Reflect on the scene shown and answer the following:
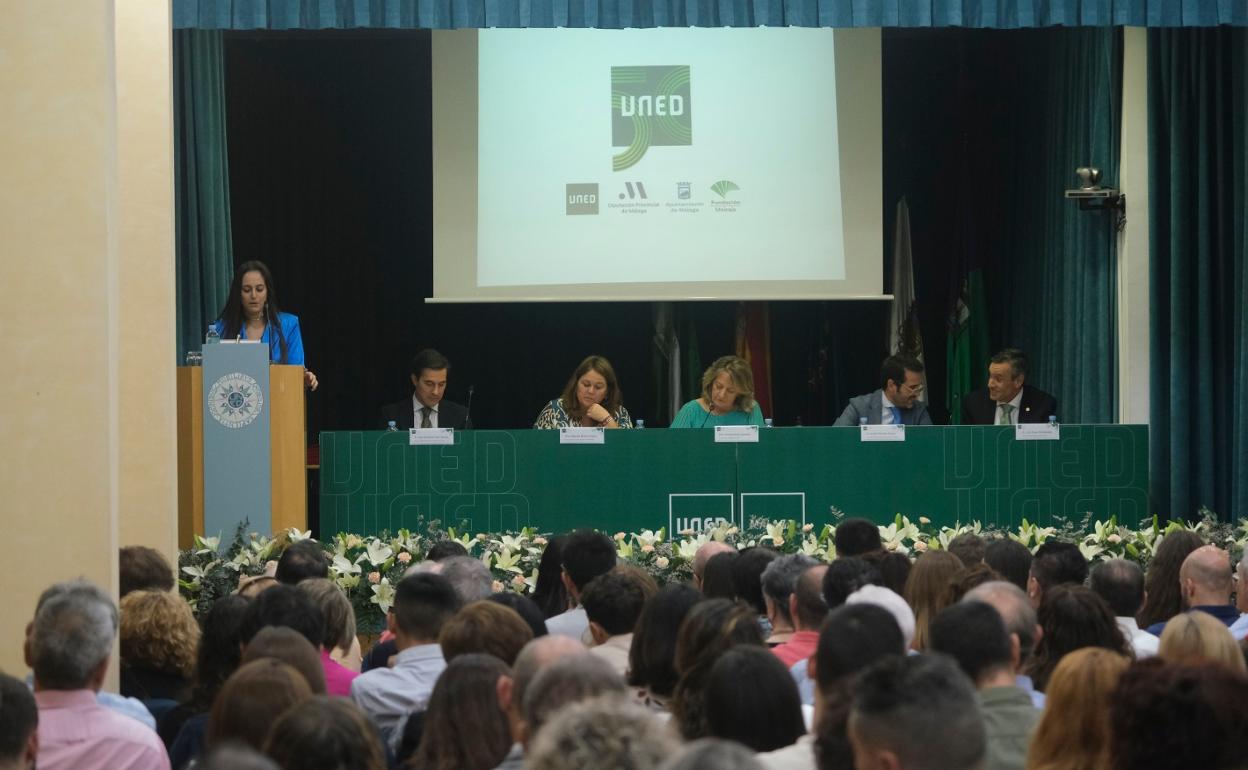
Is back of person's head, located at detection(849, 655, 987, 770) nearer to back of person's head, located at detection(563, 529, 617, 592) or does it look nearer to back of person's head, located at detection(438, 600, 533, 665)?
back of person's head, located at detection(438, 600, 533, 665)

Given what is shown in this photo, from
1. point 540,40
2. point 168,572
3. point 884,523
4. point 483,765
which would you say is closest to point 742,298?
point 540,40

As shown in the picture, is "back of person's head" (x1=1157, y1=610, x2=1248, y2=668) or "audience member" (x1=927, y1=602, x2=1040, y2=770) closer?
"audience member" (x1=927, y1=602, x2=1040, y2=770)

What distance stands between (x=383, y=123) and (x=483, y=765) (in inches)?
385

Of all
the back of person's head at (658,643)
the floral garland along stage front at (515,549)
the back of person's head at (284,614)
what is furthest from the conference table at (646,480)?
the back of person's head at (658,643)

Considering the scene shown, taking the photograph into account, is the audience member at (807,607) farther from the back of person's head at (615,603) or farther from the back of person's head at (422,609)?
the back of person's head at (422,609)

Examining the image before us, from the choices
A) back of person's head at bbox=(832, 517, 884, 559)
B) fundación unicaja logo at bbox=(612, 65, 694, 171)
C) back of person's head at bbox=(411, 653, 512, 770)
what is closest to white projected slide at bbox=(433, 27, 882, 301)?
fundación unicaja logo at bbox=(612, 65, 694, 171)

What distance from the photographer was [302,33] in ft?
39.4

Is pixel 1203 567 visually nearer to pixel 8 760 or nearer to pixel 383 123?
pixel 8 760

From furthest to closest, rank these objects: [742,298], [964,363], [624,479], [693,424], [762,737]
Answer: [964,363], [742,298], [693,424], [624,479], [762,737]

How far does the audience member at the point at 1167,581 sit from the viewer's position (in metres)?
5.09

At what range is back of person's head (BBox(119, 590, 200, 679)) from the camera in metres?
4.06

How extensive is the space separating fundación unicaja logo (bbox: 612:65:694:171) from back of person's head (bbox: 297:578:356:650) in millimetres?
6353

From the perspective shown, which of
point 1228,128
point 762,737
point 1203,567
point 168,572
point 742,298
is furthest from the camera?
point 742,298

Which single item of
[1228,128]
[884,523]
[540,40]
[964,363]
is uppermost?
[540,40]
